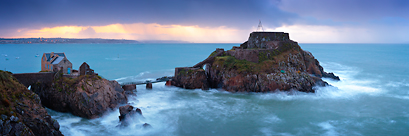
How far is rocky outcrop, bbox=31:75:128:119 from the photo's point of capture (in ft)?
77.3

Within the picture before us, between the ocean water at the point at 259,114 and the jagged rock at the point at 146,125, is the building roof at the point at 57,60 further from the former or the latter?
the jagged rock at the point at 146,125

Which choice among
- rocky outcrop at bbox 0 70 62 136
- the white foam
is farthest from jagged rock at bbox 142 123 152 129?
the white foam

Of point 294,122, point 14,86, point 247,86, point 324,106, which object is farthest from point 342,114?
point 14,86

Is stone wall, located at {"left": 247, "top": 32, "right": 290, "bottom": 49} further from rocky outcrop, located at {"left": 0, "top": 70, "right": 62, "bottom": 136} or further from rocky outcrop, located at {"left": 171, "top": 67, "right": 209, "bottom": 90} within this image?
rocky outcrop, located at {"left": 0, "top": 70, "right": 62, "bottom": 136}

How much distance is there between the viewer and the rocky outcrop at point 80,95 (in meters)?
23.6

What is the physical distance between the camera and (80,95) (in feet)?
77.4

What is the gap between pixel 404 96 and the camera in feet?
114

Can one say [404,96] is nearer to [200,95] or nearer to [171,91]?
[200,95]

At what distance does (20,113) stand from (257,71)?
26.5m

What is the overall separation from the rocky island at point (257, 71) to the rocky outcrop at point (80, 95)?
13.7m

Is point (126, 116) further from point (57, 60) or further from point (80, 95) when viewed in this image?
point (57, 60)

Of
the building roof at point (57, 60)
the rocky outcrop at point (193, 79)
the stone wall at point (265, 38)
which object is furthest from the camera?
the stone wall at point (265, 38)

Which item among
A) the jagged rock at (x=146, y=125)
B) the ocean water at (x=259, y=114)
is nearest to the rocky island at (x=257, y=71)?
the ocean water at (x=259, y=114)

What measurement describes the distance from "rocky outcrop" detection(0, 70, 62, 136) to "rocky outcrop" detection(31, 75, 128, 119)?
4.48 metres
